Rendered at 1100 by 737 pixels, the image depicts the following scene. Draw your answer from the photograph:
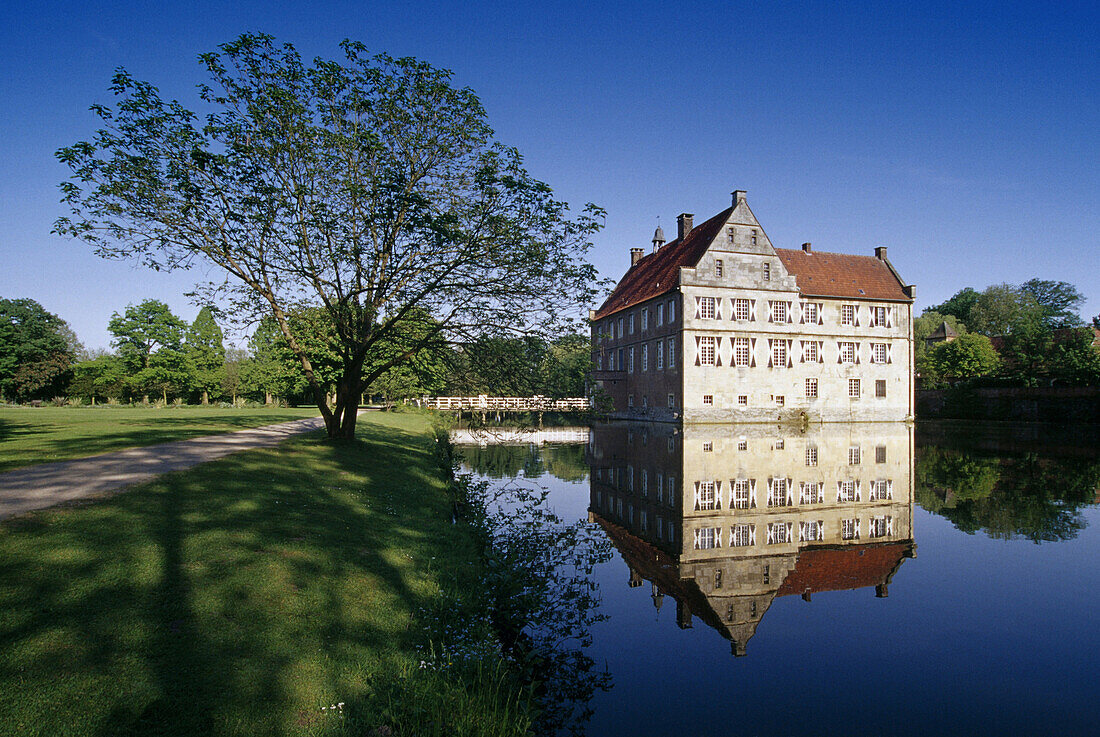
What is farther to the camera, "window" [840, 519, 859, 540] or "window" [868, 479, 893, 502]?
"window" [868, 479, 893, 502]

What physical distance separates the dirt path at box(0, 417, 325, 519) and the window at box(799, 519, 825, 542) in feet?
37.5

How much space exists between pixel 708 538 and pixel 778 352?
3000 cm

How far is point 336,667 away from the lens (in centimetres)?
452

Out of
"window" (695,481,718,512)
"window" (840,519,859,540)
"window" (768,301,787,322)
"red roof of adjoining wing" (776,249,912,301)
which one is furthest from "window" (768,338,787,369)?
"window" (840,519,859,540)

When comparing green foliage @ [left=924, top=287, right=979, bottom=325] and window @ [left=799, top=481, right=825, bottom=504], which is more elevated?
green foliage @ [left=924, top=287, right=979, bottom=325]

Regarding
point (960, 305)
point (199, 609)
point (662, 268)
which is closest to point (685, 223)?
point (662, 268)

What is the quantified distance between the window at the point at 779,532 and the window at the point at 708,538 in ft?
3.13

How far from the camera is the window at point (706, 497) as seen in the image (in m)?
13.3

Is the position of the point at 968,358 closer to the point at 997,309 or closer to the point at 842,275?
the point at 842,275

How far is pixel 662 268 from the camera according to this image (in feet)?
141

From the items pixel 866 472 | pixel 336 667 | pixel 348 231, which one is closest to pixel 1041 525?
pixel 866 472

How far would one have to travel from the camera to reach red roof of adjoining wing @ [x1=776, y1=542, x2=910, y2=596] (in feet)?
29.0

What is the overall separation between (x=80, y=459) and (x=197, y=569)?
25.3ft

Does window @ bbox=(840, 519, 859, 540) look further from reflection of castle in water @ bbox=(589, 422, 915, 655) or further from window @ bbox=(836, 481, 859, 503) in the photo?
window @ bbox=(836, 481, 859, 503)
